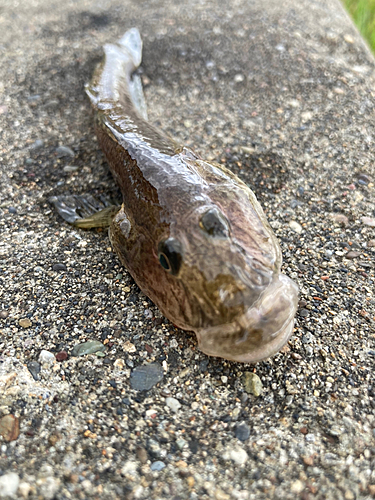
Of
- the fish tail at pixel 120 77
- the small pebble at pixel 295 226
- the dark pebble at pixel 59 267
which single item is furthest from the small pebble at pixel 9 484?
the fish tail at pixel 120 77

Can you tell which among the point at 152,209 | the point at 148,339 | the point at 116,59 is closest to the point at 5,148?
the point at 116,59

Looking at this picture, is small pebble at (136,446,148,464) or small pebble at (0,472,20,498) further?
small pebble at (136,446,148,464)

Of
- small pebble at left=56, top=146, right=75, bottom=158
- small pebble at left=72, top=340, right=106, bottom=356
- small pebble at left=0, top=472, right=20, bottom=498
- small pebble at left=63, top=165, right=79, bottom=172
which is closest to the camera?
small pebble at left=0, top=472, right=20, bottom=498

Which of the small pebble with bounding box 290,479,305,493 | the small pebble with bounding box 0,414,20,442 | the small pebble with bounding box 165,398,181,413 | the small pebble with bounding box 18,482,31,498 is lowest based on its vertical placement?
the small pebble with bounding box 0,414,20,442

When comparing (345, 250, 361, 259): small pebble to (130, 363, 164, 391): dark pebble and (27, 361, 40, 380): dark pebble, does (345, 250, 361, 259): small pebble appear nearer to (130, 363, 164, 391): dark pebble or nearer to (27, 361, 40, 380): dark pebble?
(130, 363, 164, 391): dark pebble

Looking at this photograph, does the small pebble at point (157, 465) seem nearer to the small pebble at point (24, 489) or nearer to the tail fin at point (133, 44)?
the small pebble at point (24, 489)

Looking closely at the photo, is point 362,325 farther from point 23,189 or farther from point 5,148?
point 5,148

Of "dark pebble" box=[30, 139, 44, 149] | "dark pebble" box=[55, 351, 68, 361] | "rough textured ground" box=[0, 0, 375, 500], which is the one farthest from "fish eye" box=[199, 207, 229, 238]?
"dark pebble" box=[30, 139, 44, 149]

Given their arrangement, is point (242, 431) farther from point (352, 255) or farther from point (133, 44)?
point (133, 44)
